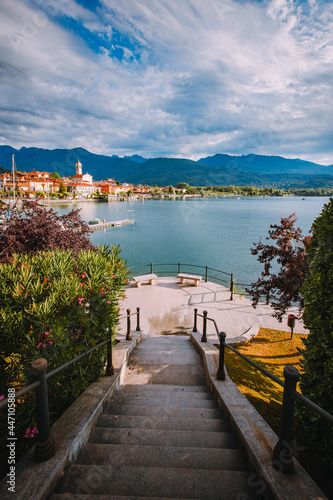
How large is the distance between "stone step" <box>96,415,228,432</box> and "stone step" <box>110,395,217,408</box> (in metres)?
0.50

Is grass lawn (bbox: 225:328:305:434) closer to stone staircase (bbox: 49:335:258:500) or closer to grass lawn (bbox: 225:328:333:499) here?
grass lawn (bbox: 225:328:333:499)

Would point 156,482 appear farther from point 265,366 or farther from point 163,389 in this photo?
point 265,366

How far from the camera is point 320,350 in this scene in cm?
266

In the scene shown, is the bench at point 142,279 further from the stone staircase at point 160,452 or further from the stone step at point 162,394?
the stone step at point 162,394

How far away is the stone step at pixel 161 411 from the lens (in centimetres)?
357

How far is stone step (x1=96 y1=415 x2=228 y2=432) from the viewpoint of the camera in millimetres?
3275

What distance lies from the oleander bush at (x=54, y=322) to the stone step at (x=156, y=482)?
734 mm

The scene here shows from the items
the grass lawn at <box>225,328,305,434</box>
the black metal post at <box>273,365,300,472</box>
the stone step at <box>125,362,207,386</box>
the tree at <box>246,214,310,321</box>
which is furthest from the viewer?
the tree at <box>246,214,310,321</box>

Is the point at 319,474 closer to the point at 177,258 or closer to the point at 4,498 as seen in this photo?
the point at 4,498

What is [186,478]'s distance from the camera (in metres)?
2.30

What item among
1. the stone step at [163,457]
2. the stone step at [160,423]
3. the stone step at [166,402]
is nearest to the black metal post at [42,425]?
the stone step at [163,457]

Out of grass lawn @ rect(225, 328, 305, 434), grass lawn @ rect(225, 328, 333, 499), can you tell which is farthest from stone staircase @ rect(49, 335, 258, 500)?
grass lawn @ rect(225, 328, 305, 434)

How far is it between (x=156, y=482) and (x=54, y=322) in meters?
1.91

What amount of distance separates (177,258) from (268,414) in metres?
26.7
